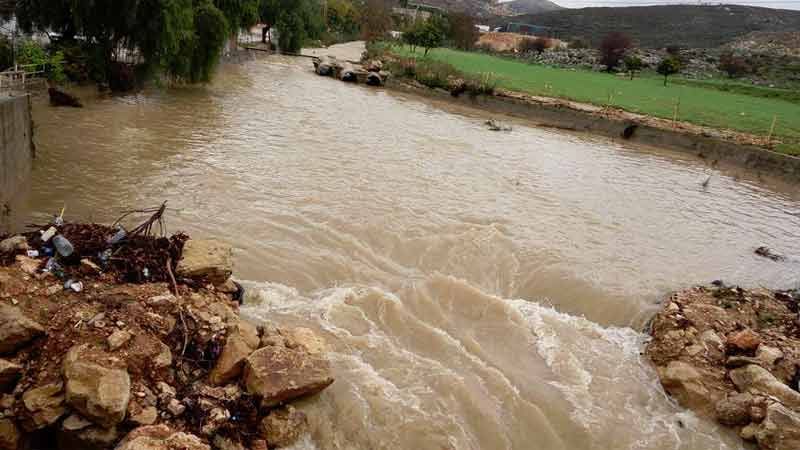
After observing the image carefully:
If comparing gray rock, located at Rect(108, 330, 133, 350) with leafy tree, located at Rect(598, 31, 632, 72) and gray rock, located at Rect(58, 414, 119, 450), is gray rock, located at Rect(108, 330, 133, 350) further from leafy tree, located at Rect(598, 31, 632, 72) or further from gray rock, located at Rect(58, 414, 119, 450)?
leafy tree, located at Rect(598, 31, 632, 72)

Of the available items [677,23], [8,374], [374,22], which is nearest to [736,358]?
[8,374]

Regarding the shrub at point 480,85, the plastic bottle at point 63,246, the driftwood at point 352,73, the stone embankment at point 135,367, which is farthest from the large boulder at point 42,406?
the driftwood at point 352,73

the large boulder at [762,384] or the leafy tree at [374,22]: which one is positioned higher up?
the leafy tree at [374,22]

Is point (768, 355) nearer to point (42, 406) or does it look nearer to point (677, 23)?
point (42, 406)

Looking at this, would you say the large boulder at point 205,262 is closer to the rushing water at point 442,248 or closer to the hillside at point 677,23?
the rushing water at point 442,248

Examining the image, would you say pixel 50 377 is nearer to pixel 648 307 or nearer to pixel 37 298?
pixel 37 298

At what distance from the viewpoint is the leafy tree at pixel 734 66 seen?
→ 54062 millimetres

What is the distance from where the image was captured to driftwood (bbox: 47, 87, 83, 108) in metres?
15.1

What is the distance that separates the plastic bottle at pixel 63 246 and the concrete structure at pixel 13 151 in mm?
2528

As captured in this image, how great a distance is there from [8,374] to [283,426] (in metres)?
2.21

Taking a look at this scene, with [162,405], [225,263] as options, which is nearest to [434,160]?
[225,263]

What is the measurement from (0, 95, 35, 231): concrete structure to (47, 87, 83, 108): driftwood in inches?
237

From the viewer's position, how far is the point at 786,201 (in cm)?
1744

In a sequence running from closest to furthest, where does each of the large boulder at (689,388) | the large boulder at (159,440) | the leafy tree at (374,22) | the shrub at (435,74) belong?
the large boulder at (159,440) → the large boulder at (689,388) → the shrub at (435,74) → the leafy tree at (374,22)
